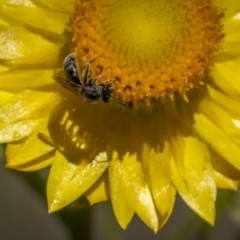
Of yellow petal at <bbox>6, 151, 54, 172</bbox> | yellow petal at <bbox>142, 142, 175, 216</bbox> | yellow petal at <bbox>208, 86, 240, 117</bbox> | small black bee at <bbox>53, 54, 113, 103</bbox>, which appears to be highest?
yellow petal at <bbox>208, 86, 240, 117</bbox>

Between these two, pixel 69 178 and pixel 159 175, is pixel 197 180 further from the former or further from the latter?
pixel 69 178

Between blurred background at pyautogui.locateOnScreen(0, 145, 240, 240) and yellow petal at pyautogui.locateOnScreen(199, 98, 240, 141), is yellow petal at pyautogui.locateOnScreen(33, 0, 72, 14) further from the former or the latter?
blurred background at pyautogui.locateOnScreen(0, 145, 240, 240)

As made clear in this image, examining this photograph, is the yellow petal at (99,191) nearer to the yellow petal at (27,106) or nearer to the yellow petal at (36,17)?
the yellow petal at (27,106)

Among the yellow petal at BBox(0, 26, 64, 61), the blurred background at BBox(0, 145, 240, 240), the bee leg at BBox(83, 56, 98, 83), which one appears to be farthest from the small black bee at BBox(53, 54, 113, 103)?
the blurred background at BBox(0, 145, 240, 240)

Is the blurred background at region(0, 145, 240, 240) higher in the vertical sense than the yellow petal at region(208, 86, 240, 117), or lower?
lower

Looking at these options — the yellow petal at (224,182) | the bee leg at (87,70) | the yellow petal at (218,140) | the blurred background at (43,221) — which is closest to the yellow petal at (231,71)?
the yellow petal at (218,140)

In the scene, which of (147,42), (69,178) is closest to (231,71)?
(147,42)
